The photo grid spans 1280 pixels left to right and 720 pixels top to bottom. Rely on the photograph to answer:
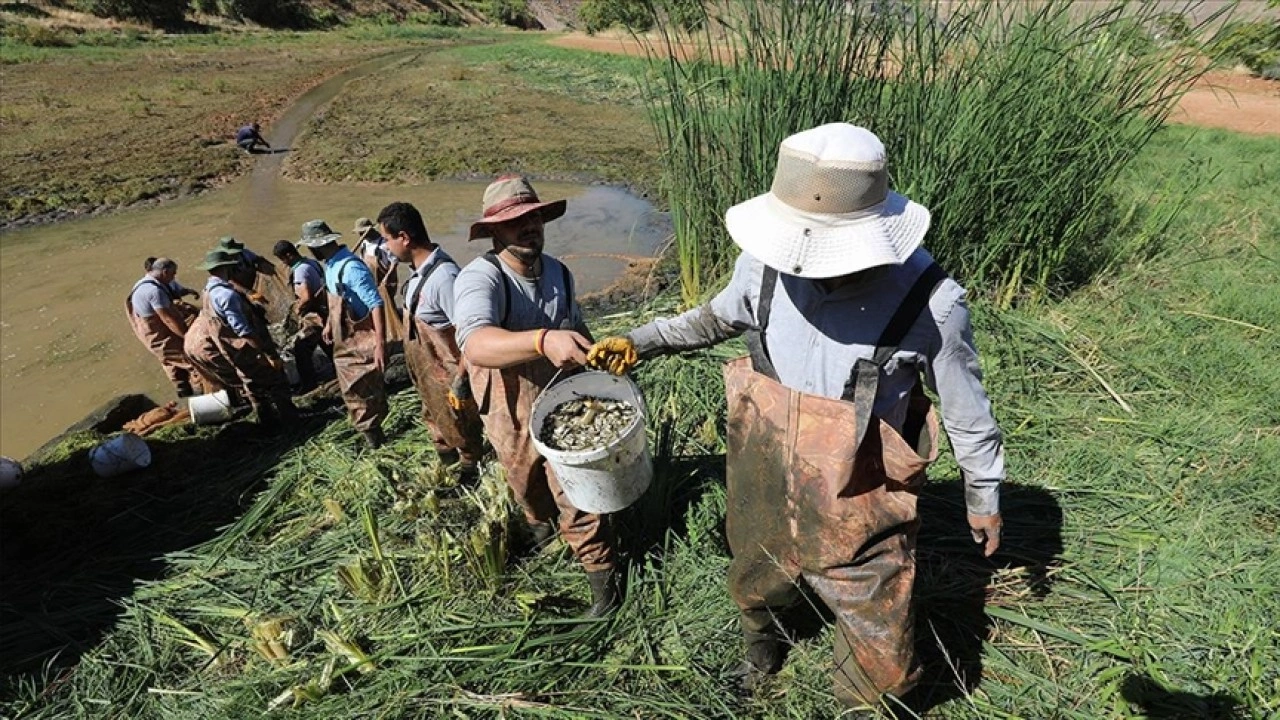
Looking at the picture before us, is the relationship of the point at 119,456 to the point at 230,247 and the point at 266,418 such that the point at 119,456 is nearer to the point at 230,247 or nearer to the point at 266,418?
the point at 266,418

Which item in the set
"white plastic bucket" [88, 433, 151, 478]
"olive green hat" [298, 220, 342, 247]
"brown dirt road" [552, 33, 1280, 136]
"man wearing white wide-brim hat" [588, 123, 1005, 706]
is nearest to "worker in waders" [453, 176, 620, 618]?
"man wearing white wide-brim hat" [588, 123, 1005, 706]

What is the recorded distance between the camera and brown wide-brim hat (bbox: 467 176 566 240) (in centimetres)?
224

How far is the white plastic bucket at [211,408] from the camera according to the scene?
186 inches

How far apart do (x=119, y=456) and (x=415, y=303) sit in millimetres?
2234

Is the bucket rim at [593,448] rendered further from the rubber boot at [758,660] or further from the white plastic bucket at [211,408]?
the white plastic bucket at [211,408]

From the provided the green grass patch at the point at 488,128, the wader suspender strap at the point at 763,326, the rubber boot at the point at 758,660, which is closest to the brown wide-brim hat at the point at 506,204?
the wader suspender strap at the point at 763,326

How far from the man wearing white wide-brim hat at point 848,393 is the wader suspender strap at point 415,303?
1.82m

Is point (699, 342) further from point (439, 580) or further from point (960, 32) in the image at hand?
point (960, 32)

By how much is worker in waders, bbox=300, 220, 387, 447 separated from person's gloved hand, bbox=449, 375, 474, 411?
2.81 ft

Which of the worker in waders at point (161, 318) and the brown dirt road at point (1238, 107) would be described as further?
the brown dirt road at point (1238, 107)

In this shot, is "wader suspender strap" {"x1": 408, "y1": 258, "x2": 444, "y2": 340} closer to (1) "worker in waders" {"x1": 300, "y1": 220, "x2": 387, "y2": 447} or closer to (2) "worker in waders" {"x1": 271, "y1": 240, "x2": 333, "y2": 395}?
(1) "worker in waders" {"x1": 300, "y1": 220, "x2": 387, "y2": 447}

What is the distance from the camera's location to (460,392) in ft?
10.9

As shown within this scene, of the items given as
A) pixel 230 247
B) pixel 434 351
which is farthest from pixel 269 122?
pixel 434 351

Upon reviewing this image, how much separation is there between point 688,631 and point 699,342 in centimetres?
109
